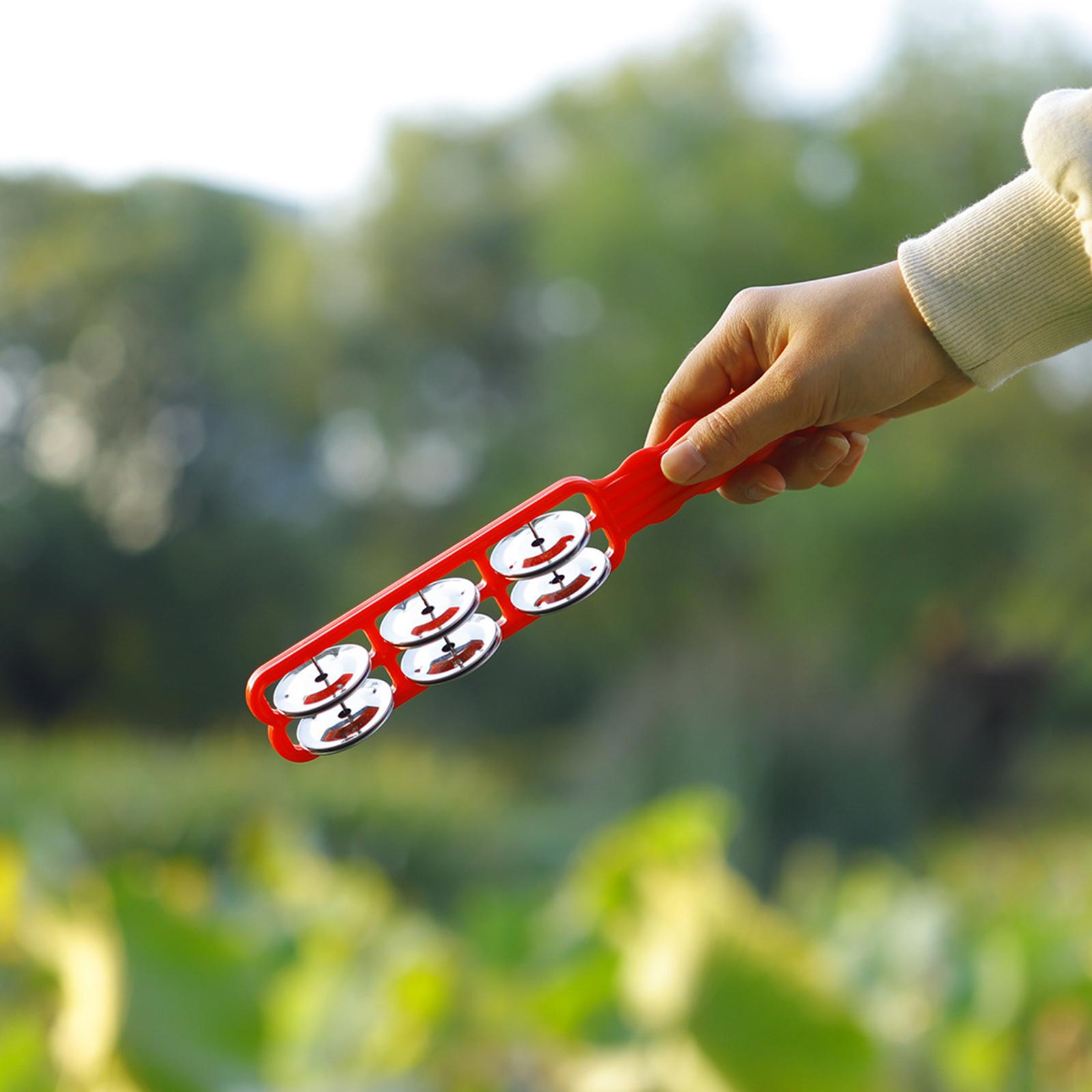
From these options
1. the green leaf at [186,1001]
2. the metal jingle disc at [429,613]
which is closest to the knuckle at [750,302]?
the metal jingle disc at [429,613]

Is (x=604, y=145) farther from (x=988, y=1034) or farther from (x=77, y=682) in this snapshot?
(x=988, y=1034)

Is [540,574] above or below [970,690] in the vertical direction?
below

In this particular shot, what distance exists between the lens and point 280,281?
14.8 meters

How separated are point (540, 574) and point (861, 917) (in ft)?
6.74

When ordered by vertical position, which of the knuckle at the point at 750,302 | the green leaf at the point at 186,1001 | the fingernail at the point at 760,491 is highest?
the green leaf at the point at 186,1001

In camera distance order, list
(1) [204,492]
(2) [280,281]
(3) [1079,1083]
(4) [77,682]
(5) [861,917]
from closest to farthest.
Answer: (3) [1079,1083] < (5) [861,917] < (4) [77,682] < (1) [204,492] < (2) [280,281]

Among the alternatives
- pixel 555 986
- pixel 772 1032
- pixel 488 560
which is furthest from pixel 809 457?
pixel 555 986

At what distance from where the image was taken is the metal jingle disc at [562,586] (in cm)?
63

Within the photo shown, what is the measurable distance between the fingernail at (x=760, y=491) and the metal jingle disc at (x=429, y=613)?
0.22 meters

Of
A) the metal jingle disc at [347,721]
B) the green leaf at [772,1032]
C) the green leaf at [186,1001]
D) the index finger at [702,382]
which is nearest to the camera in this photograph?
the metal jingle disc at [347,721]

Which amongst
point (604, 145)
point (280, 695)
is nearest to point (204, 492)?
point (604, 145)

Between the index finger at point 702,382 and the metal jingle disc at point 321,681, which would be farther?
the index finger at point 702,382

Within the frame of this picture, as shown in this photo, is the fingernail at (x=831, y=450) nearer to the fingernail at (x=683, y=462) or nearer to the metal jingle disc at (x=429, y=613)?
the fingernail at (x=683, y=462)

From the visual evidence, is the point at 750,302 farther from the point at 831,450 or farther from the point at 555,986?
the point at 555,986
